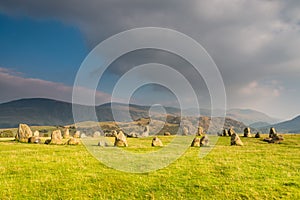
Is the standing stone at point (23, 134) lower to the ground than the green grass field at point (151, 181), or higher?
higher

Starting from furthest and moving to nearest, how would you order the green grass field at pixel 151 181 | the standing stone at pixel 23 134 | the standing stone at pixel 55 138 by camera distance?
1. the standing stone at pixel 23 134
2. the standing stone at pixel 55 138
3. the green grass field at pixel 151 181

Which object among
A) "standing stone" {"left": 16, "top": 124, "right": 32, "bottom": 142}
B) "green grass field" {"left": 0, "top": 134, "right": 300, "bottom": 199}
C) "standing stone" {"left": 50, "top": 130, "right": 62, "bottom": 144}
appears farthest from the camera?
"standing stone" {"left": 16, "top": 124, "right": 32, "bottom": 142}

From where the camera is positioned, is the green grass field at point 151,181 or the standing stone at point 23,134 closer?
the green grass field at point 151,181

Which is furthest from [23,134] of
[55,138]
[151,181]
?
[151,181]

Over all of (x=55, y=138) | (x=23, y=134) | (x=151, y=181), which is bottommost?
(x=151, y=181)

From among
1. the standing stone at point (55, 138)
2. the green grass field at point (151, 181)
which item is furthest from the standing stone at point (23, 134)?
the green grass field at point (151, 181)

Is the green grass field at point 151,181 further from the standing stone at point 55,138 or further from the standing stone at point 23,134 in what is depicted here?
the standing stone at point 23,134

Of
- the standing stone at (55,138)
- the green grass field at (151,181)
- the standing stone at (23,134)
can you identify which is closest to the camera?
the green grass field at (151,181)

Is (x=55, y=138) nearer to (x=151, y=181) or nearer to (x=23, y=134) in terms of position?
(x=23, y=134)

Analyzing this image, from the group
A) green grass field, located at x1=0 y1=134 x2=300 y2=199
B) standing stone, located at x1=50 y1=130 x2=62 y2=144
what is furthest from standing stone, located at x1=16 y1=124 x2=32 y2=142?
green grass field, located at x1=0 y1=134 x2=300 y2=199

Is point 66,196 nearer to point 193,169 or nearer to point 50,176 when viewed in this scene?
A: point 50,176

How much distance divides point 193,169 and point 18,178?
1342 cm

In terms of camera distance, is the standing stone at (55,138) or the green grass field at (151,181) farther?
the standing stone at (55,138)

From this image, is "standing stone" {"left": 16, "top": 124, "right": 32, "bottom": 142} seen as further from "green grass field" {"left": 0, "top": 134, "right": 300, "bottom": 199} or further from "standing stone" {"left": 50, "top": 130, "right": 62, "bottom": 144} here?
"green grass field" {"left": 0, "top": 134, "right": 300, "bottom": 199}
